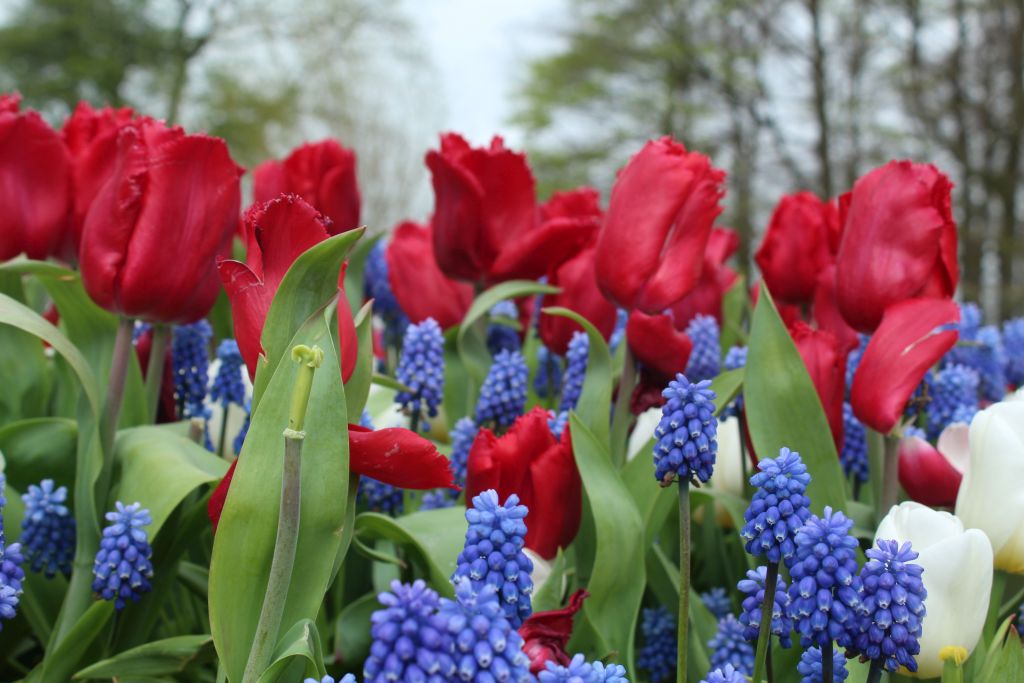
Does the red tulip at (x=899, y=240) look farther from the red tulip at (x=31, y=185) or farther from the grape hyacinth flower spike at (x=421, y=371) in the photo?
the red tulip at (x=31, y=185)

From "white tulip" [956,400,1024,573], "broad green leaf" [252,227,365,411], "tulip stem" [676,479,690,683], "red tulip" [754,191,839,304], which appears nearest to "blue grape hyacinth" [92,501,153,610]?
"broad green leaf" [252,227,365,411]

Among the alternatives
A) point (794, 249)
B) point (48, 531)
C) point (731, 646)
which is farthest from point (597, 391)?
point (794, 249)

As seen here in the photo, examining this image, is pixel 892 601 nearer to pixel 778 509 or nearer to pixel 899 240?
pixel 778 509

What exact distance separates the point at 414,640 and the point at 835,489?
0.48 metres

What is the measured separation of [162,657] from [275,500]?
217 millimetres

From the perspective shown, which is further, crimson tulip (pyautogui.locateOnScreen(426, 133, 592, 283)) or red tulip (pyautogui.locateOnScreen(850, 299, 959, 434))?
crimson tulip (pyautogui.locateOnScreen(426, 133, 592, 283))

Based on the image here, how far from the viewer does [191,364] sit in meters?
1.03

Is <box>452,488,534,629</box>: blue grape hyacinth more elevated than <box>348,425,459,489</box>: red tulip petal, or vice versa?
<box>348,425,459,489</box>: red tulip petal

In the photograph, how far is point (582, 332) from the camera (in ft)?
3.69

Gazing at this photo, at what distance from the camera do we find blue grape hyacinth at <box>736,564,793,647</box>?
61cm

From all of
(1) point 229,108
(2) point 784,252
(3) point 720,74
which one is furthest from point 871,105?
(2) point 784,252

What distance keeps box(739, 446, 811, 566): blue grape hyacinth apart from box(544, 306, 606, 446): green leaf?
11.9 inches

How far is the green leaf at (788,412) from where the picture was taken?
0.79m

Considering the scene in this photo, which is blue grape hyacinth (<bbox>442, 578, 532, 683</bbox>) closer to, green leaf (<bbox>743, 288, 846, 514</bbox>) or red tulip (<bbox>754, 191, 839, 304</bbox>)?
green leaf (<bbox>743, 288, 846, 514</bbox>)
